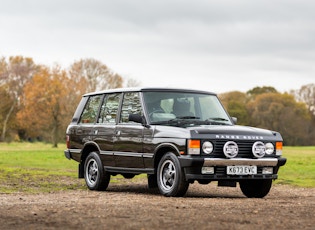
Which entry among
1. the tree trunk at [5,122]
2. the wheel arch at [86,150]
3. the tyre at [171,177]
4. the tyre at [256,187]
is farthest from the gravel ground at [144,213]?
the tree trunk at [5,122]

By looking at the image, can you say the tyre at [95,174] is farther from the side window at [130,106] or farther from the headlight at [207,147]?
the headlight at [207,147]

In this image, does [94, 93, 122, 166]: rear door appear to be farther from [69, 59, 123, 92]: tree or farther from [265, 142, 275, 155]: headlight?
[69, 59, 123, 92]: tree

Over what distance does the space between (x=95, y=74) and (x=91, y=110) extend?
52996 millimetres

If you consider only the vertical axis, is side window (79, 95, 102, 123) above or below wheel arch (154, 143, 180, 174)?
above

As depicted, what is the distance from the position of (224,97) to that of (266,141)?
3344 inches

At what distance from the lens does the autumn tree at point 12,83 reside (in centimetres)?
7659

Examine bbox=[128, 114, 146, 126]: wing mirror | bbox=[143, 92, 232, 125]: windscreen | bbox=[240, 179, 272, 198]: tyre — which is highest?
bbox=[143, 92, 232, 125]: windscreen

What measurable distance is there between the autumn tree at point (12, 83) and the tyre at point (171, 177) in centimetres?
6509

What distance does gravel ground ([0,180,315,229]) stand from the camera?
7824 mm

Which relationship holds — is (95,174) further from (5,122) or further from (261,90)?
(261,90)

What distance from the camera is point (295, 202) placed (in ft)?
37.9

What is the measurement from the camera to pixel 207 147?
11.9m

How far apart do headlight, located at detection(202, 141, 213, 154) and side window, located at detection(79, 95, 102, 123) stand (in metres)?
3.66

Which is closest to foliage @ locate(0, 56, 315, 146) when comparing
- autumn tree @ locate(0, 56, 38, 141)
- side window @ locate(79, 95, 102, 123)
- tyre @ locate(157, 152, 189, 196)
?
autumn tree @ locate(0, 56, 38, 141)
